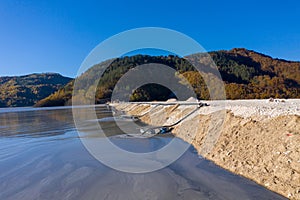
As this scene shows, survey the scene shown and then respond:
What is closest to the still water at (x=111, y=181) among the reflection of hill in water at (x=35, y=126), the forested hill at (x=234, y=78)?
the reflection of hill in water at (x=35, y=126)

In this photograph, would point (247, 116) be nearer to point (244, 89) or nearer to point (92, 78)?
point (244, 89)

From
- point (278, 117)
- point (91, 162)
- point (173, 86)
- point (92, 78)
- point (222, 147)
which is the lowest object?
point (91, 162)

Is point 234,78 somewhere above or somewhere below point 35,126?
above

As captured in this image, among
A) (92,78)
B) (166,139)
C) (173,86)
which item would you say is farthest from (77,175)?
(92,78)

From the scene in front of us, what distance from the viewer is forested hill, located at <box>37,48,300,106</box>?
6287 cm

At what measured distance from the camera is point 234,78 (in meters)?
93.1

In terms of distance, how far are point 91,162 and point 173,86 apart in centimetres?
7125

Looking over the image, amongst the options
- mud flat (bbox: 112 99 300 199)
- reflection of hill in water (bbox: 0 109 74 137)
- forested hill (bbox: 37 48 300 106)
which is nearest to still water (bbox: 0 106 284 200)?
mud flat (bbox: 112 99 300 199)

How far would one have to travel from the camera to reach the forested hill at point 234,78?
206 ft

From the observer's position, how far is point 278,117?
27.8ft

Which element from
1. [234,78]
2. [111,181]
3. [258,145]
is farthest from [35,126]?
[234,78]

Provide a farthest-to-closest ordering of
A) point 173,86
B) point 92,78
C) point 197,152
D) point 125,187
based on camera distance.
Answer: point 92,78
point 173,86
point 197,152
point 125,187

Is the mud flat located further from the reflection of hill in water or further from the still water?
the reflection of hill in water

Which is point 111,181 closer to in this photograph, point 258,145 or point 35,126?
point 258,145
